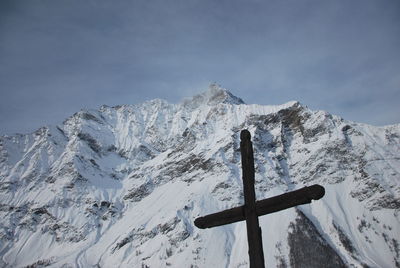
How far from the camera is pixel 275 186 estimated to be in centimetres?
17000

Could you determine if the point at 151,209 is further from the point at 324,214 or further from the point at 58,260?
the point at 324,214

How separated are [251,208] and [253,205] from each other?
60 mm

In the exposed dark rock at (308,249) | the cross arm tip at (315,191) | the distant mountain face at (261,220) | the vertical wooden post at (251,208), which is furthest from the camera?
the distant mountain face at (261,220)

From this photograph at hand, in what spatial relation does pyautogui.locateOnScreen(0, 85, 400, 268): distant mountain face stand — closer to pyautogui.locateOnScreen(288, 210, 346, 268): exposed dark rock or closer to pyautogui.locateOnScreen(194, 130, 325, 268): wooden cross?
pyautogui.locateOnScreen(288, 210, 346, 268): exposed dark rock

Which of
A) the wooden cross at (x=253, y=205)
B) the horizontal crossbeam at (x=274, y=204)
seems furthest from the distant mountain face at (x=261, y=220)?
the wooden cross at (x=253, y=205)

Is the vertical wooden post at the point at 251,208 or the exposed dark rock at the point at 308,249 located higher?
the exposed dark rock at the point at 308,249

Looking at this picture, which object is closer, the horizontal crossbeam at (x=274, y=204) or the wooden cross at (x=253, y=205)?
the horizontal crossbeam at (x=274, y=204)

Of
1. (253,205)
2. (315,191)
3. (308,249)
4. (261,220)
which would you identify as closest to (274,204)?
(253,205)

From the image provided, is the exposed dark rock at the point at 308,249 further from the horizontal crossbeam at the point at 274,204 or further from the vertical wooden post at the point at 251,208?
the vertical wooden post at the point at 251,208

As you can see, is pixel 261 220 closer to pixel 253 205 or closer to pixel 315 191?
pixel 253 205

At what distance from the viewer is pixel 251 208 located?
20.4 feet

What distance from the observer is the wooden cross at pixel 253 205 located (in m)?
5.66

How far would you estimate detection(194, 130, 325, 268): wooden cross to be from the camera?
5664 millimetres

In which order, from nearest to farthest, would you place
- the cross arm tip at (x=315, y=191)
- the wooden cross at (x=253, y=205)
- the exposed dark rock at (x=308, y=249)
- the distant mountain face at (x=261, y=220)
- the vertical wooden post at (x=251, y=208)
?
the cross arm tip at (x=315, y=191) → the wooden cross at (x=253, y=205) → the vertical wooden post at (x=251, y=208) → the exposed dark rock at (x=308, y=249) → the distant mountain face at (x=261, y=220)
